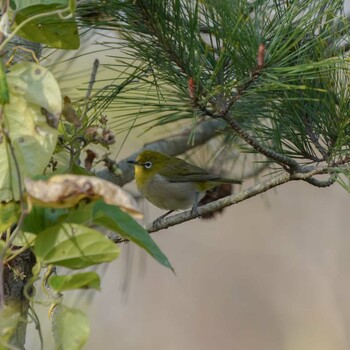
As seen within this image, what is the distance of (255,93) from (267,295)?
2.82 metres

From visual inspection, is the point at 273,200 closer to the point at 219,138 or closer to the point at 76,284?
the point at 219,138

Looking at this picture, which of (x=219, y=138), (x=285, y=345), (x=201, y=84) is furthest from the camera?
(x=285, y=345)

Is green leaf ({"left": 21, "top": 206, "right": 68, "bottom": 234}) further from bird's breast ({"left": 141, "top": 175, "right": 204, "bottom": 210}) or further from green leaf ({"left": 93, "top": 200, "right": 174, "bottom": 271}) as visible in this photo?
bird's breast ({"left": 141, "top": 175, "right": 204, "bottom": 210})

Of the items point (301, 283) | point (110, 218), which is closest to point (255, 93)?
point (110, 218)

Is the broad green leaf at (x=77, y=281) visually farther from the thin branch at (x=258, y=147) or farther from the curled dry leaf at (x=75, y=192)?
the thin branch at (x=258, y=147)

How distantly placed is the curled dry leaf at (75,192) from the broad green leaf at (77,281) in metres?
0.12

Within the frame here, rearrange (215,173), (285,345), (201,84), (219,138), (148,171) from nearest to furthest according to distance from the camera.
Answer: (201,84)
(219,138)
(215,173)
(148,171)
(285,345)

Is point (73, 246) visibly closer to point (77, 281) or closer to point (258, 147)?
point (77, 281)

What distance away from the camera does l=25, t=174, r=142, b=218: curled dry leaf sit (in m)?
0.79

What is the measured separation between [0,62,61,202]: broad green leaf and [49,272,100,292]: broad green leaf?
0.34 ft

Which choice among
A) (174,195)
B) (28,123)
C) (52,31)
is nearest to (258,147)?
(52,31)

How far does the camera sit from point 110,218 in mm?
873

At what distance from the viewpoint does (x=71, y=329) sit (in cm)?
91

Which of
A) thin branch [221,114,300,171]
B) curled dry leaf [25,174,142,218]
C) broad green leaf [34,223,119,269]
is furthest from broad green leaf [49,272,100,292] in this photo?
thin branch [221,114,300,171]
